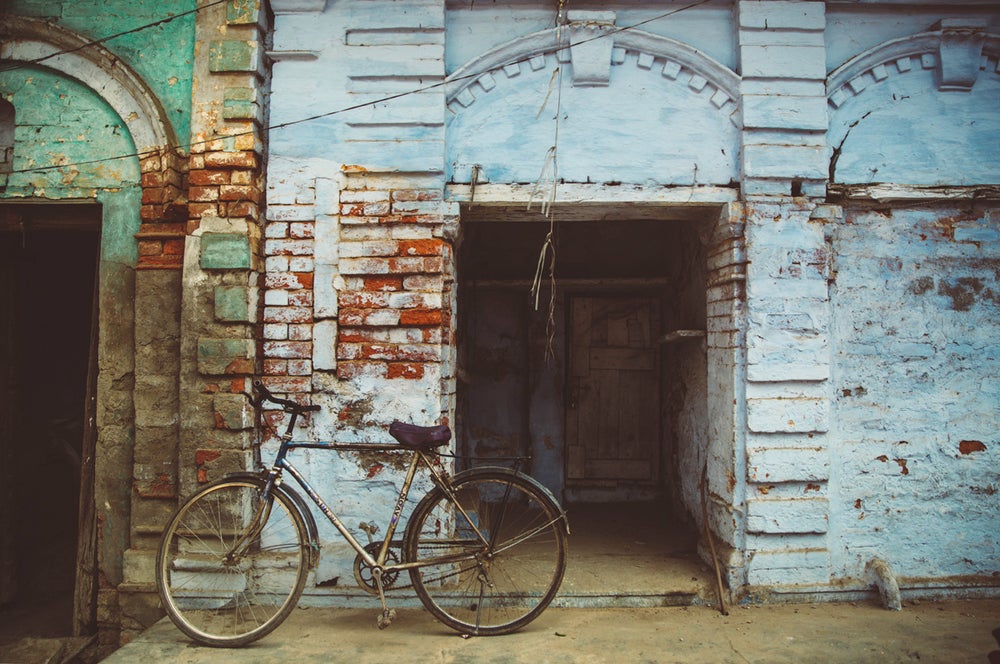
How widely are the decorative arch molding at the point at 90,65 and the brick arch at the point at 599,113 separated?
1.79 m

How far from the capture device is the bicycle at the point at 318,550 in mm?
3168

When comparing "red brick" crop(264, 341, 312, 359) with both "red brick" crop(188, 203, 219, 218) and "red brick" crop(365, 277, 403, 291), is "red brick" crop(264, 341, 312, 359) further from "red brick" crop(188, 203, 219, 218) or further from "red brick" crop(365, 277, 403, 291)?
"red brick" crop(188, 203, 219, 218)

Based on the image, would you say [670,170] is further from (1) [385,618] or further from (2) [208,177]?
(1) [385,618]

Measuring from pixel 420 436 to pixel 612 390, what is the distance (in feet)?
10.1

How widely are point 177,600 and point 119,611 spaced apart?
50 centimetres

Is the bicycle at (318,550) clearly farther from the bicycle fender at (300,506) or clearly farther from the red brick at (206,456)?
the red brick at (206,456)

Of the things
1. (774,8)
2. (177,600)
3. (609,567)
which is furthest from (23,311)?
(774,8)

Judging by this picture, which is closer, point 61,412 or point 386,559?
point 386,559

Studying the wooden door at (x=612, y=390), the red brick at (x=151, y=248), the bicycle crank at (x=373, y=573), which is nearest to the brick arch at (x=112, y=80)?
the red brick at (x=151, y=248)

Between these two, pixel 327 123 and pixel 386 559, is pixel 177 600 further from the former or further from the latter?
pixel 327 123

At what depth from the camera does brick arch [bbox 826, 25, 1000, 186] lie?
3754 millimetres

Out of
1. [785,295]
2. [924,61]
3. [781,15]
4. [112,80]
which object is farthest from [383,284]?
[924,61]

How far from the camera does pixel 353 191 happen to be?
3668mm

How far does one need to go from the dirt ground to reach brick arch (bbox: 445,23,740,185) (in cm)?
248
